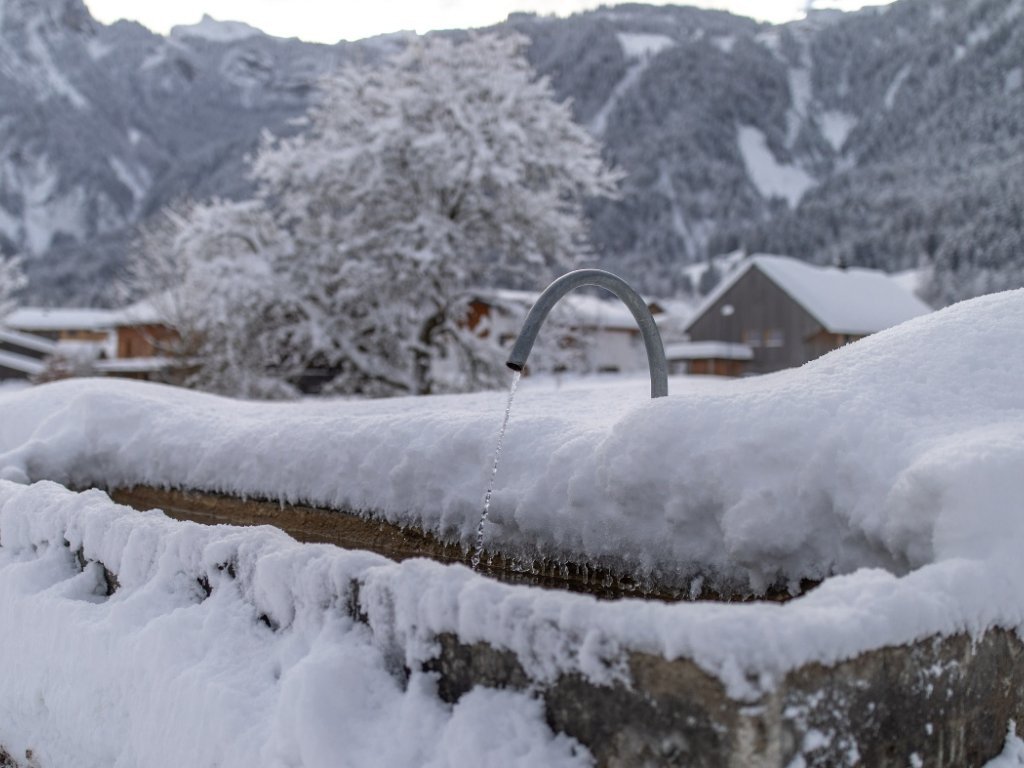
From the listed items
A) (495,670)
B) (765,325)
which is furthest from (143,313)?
(495,670)

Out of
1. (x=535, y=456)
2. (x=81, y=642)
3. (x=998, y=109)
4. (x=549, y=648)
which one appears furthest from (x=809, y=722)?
(x=998, y=109)

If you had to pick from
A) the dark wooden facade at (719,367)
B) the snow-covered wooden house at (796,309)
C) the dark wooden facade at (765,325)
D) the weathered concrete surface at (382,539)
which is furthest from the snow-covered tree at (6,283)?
the weathered concrete surface at (382,539)

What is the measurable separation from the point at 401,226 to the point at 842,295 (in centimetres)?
2518

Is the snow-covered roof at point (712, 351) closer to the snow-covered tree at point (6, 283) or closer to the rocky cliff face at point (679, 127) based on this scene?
the rocky cliff face at point (679, 127)

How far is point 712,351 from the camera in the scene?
36.8 meters

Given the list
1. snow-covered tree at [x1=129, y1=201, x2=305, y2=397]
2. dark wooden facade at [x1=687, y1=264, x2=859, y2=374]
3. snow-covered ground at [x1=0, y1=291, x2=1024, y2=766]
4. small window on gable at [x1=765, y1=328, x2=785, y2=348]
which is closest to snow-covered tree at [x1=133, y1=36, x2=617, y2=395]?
snow-covered tree at [x1=129, y1=201, x2=305, y2=397]

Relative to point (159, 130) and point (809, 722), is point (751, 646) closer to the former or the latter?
point (809, 722)

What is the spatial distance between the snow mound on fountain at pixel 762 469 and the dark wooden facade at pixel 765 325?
3109cm

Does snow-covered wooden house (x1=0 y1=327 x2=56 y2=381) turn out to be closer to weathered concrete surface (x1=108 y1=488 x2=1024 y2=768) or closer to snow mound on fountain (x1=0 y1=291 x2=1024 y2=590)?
snow mound on fountain (x1=0 y1=291 x2=1024 y2=590)

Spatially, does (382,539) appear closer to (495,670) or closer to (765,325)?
(495,670)

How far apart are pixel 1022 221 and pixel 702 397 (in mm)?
54129

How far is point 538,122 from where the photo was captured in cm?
1420

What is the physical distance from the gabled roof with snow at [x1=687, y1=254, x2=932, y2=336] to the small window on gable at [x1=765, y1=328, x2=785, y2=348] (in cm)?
181

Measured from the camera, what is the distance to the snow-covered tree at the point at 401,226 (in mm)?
13617
